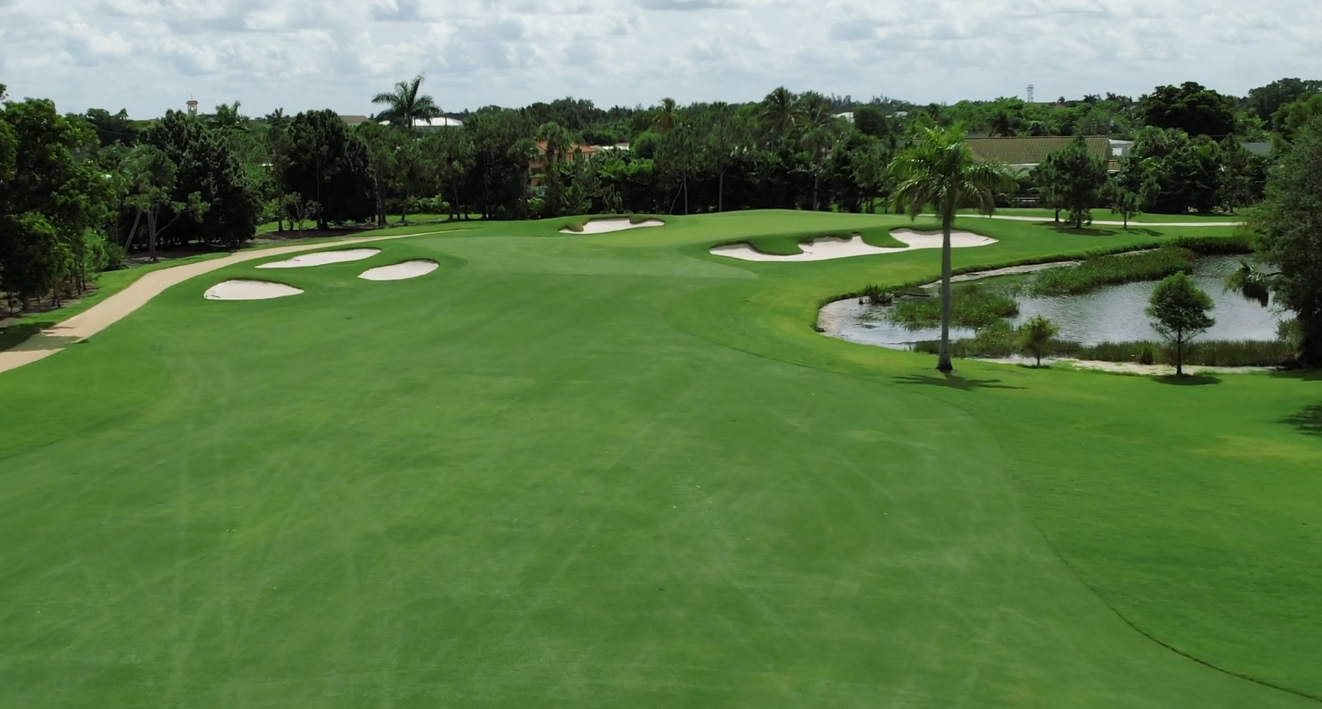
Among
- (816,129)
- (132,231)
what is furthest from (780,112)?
(132,231)

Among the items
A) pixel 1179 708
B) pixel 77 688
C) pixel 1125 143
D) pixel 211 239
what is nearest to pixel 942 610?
pixel 1179 708

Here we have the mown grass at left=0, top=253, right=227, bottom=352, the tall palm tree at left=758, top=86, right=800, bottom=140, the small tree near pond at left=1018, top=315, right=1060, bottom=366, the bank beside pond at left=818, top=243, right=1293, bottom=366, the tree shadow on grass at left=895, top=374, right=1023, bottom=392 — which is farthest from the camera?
the tall palm tree at left=758, top=86, right=800, bottom=140

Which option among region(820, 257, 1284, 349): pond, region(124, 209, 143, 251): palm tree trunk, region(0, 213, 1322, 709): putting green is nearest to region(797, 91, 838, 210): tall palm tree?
region(820, 257, 1284, 349): pond

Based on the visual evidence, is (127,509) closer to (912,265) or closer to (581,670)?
(581,670)

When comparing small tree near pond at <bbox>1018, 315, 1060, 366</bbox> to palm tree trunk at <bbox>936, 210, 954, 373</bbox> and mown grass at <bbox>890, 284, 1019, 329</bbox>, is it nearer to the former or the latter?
palm tree trunk at <bbox>936, 210, 954, 373</bbox>

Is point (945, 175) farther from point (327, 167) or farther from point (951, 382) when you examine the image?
point (327, 167)

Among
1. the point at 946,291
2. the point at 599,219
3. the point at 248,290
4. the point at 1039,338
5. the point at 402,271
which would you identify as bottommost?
the point at 1039,338

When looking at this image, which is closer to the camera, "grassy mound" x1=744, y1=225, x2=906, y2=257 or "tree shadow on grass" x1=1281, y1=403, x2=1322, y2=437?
"tree shadow on grass" x1=1281, y1=403, x2=1322, y2=437
